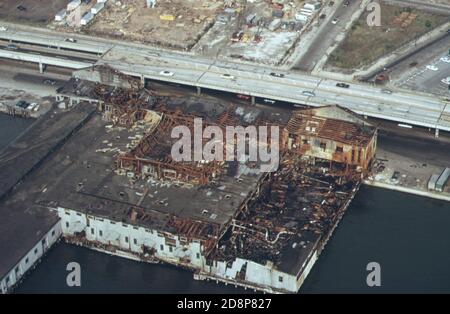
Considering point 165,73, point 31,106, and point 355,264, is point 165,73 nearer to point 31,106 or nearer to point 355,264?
point 31,106

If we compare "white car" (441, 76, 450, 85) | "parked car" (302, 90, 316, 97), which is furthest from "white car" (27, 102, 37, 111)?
"white car" (441, 76, 450, 85)

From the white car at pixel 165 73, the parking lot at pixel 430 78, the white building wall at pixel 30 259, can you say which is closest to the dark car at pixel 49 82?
the white car at pixel 165 73

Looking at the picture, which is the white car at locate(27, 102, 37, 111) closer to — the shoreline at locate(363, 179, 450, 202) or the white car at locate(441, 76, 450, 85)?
the shoreline at locate(363, 179, 450, 202)

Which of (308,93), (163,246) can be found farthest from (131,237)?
(308,93)

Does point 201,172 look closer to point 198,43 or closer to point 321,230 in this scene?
point 321,230
